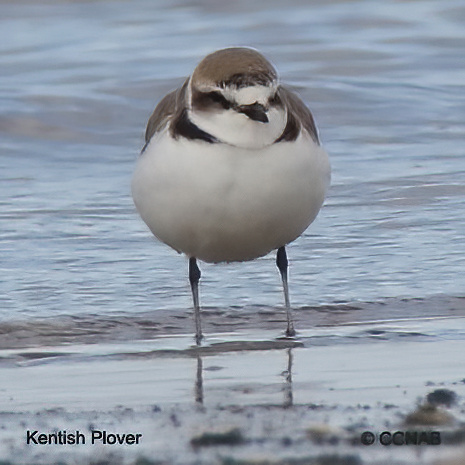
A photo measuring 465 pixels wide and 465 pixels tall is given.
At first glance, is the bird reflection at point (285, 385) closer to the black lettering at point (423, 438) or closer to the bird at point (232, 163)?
the bird at point (232, 163)

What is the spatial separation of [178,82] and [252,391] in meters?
8.38

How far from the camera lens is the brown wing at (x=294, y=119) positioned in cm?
560

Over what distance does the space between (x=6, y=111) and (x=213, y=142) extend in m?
7.12

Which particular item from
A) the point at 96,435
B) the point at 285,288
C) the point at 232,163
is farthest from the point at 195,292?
the point at 96,435

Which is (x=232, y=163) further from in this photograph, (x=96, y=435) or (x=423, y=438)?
(x=423, y=438)

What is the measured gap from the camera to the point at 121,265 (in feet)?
25.0

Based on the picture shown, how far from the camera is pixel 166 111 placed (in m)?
6.07

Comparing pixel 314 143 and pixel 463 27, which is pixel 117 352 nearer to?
pixel 314 143

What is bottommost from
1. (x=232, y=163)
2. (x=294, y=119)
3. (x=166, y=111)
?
(x=232, y=163)

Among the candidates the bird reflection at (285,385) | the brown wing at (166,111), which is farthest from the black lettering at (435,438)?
the brown wing at (166,111)

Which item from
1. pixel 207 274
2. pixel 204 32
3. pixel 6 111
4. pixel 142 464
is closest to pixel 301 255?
pixel 207 274

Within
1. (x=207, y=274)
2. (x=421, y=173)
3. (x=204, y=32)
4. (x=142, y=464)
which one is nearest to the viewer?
(x=142, y=464)

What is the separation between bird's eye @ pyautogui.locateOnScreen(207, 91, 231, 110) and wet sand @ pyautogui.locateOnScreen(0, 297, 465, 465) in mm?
1135

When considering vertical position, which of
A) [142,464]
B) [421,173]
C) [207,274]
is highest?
[421,173]
